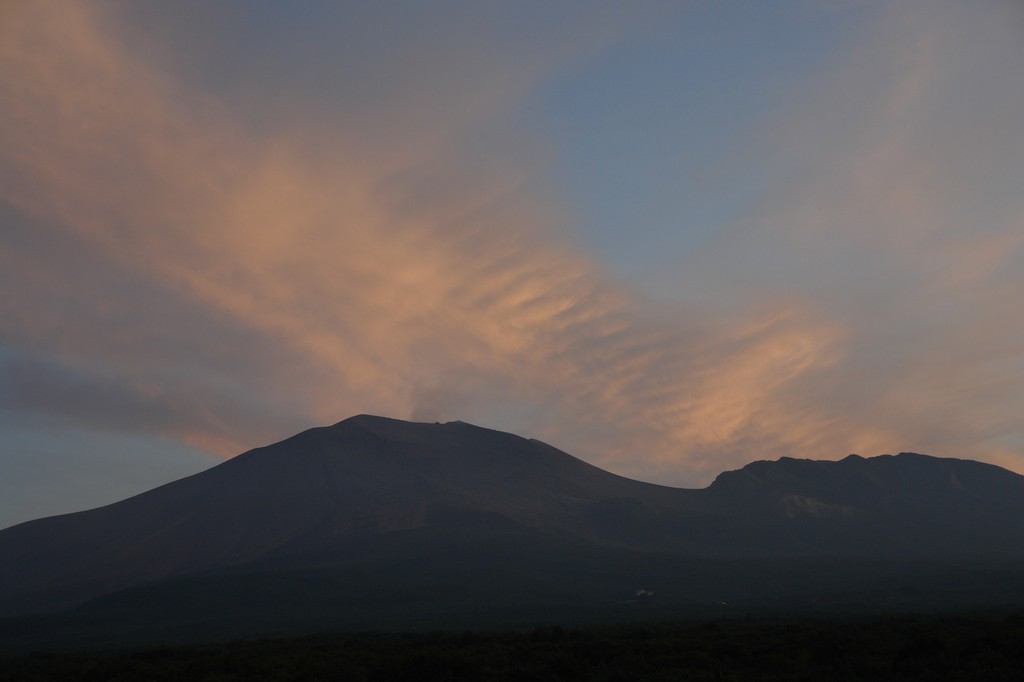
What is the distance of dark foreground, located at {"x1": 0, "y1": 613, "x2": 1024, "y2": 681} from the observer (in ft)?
117

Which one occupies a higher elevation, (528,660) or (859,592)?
(859,592)

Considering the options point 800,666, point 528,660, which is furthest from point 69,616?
point 800,666

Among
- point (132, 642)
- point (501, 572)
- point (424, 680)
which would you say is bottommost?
point (424, 680)

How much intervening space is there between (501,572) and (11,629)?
3295 inches

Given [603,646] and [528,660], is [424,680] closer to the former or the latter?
[528,660]

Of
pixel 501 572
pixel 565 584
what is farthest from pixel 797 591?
pixel 501 572

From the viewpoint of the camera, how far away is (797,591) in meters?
135

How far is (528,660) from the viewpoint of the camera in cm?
4228

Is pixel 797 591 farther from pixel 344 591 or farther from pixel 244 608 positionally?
pixel 244 608

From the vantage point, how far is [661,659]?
39.9 meters

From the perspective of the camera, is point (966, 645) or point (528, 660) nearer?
point (966, 645)

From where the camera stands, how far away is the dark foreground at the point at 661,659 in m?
35.5

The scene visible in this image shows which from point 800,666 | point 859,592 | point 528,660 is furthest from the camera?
point 859,592

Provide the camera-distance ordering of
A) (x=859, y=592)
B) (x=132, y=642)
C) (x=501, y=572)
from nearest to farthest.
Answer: (x=132, y=642) < (x=859, y=592) < (x=501, y=572)
